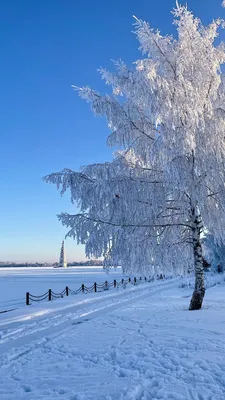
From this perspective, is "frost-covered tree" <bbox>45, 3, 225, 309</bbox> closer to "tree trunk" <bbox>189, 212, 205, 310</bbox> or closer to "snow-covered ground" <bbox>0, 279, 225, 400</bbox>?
"tree trunk" <bbox>189, 212, 205, 310</bbox>

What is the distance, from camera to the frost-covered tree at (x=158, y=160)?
28.7 feet

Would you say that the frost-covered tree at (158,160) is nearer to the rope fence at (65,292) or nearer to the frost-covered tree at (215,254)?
the rope fence at (65,292)

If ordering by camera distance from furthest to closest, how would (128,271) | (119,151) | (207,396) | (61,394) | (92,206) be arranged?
(119,151) → (128,271) → (92,206) → (61,394) → (207,396)

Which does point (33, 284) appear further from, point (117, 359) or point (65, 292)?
point (117, 359)

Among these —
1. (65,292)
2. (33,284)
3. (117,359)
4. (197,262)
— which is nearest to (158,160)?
(197,262)

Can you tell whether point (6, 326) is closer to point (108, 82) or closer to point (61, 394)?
point (61, 394)

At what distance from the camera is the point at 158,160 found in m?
9.41

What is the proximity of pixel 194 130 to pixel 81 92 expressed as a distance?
3.97 meters

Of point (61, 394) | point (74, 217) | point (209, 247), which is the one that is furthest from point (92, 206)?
point (209, 247)

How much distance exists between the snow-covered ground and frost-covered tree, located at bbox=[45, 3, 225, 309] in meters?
2.52

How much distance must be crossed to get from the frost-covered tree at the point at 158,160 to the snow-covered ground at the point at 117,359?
252 cm

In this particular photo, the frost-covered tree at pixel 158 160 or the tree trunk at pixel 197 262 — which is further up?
the frost-covered tree at pixel 158 160

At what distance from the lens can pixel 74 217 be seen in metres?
9.73

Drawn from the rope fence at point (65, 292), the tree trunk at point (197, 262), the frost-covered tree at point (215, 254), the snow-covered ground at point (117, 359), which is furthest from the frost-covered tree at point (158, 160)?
the frost-covered tree at point (215, 254)
